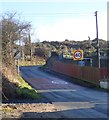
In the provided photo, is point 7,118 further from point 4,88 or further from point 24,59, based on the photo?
point 24,59

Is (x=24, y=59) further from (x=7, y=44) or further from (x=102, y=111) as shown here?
(x=102, y=111)

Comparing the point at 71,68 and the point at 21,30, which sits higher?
the point at 21,30

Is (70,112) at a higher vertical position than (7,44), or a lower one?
lower

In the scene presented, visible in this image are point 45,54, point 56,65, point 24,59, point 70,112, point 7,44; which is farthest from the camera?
point 45,54

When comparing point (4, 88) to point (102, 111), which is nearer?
point (102, 111)

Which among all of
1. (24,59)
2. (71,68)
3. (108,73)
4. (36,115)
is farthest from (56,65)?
(36,115)

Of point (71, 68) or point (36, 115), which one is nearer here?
point (36, 115)

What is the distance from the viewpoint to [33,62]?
115 metres

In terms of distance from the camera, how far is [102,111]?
1981 cm

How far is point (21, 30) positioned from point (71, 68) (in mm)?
20014

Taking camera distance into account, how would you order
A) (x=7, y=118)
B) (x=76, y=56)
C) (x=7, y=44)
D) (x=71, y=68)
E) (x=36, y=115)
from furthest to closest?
1. (x=71, y=68)
2. (x=76, y=56)
3. (x=7, y=44)
4. (x=36, y=115)
5. (x=7, y=118)

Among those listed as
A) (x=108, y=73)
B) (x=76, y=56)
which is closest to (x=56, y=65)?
(x=76, y=56)

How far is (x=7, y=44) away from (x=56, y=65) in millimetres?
34669

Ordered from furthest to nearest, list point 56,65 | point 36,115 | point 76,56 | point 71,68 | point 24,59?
point 24,59 → point 56,65 → point 71,68 → point 76,56 → point 36,115
